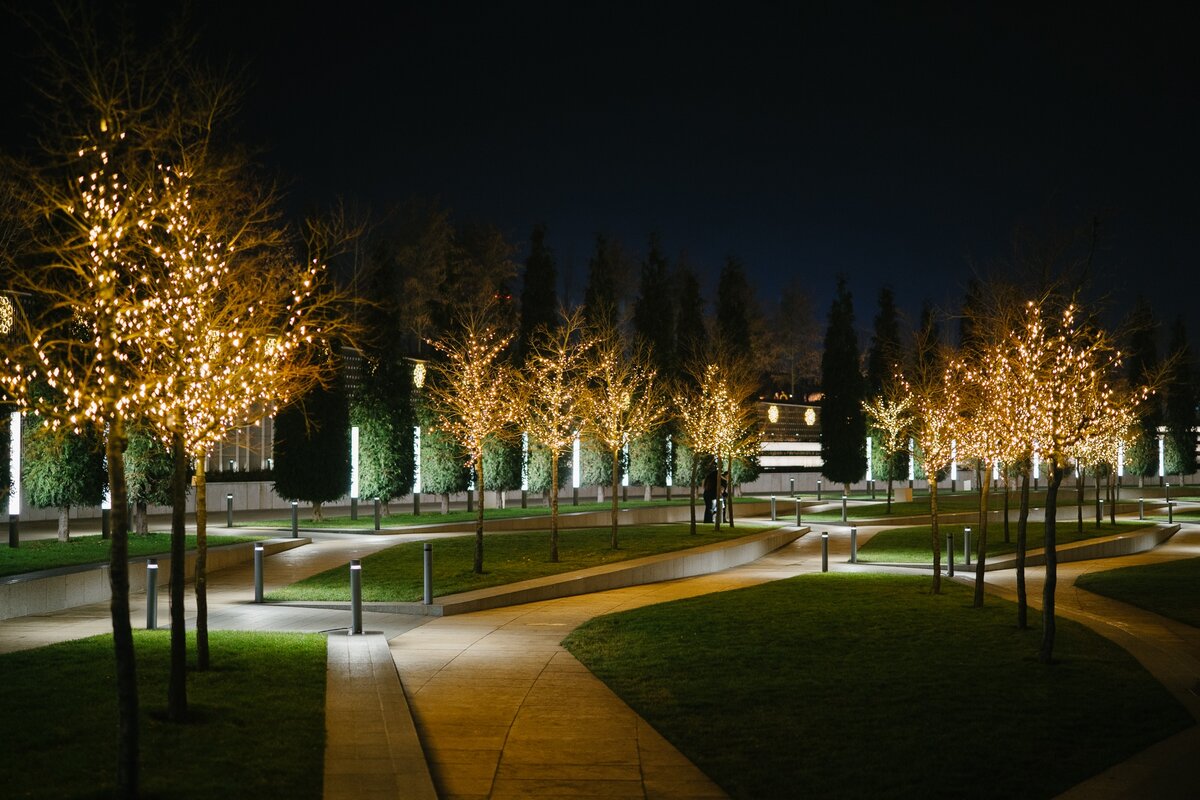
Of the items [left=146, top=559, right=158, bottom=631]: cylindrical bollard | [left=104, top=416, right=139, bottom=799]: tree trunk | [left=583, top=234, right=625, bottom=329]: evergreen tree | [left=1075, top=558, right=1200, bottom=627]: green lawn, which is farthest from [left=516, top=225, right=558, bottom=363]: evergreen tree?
[left=104, top=416, right=139, bottom=799]: tree trunk

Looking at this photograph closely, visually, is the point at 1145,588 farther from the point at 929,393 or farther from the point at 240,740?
the point at 240,740

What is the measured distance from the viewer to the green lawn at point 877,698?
802 cm

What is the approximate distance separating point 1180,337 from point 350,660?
68820 mm

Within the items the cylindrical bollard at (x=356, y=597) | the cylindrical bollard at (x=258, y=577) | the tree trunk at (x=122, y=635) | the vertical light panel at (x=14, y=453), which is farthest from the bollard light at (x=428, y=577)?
the vertical light panel at (x=14, y=453)

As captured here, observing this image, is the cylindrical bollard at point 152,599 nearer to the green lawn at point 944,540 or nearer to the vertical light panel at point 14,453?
the vertical light panel at point 14,453

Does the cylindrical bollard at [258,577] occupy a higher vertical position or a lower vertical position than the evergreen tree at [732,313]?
lower

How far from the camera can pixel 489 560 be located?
23250 mm

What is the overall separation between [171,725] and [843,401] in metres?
50.5

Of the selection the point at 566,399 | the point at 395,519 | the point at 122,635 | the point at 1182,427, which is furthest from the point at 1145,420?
the point at 122,635

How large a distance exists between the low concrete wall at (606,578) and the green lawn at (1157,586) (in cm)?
752

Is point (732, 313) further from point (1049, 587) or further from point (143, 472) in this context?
point (1049, 587)

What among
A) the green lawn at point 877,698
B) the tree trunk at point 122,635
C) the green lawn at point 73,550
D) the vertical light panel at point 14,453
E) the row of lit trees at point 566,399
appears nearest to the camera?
the tree trunk at point 122,635

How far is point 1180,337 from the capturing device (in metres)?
68.8

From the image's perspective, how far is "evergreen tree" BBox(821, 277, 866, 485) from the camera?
56719 mm
